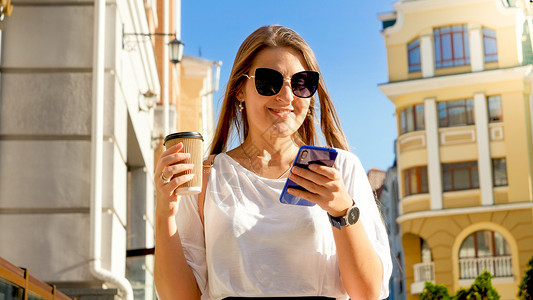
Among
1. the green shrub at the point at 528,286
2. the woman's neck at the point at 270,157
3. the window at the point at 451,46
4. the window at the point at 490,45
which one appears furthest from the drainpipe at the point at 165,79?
→ the window at the point at 490,45

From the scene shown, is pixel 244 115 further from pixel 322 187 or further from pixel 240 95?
pixel 322 187

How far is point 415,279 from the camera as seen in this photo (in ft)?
96.6

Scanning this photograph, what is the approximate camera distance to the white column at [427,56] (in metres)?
29.8

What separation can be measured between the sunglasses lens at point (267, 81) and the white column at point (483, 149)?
2741cm

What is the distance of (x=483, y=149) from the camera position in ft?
94.2

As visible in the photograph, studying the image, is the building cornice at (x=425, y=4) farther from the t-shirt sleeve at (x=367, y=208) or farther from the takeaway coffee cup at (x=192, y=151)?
the takeaway coffee cup at (x=192, y=151)

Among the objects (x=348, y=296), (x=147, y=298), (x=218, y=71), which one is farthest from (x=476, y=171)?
(x=348, y=296)

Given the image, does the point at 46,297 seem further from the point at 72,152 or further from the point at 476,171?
the point at 476,171

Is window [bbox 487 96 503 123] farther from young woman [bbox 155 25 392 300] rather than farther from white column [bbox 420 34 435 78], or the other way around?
young woman [bbox 155 25 392 300]

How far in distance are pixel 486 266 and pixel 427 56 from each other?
7.98 meters

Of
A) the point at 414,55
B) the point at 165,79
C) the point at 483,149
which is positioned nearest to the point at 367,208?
the point at 165,79

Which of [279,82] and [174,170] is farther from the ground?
[279,82]

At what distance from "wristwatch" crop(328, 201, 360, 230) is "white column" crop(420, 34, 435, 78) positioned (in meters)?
28.4

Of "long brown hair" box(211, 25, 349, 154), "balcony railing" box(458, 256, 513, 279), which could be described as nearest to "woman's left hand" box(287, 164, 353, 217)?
Result: "long brown hair" box(211, 25, 349, 154)
